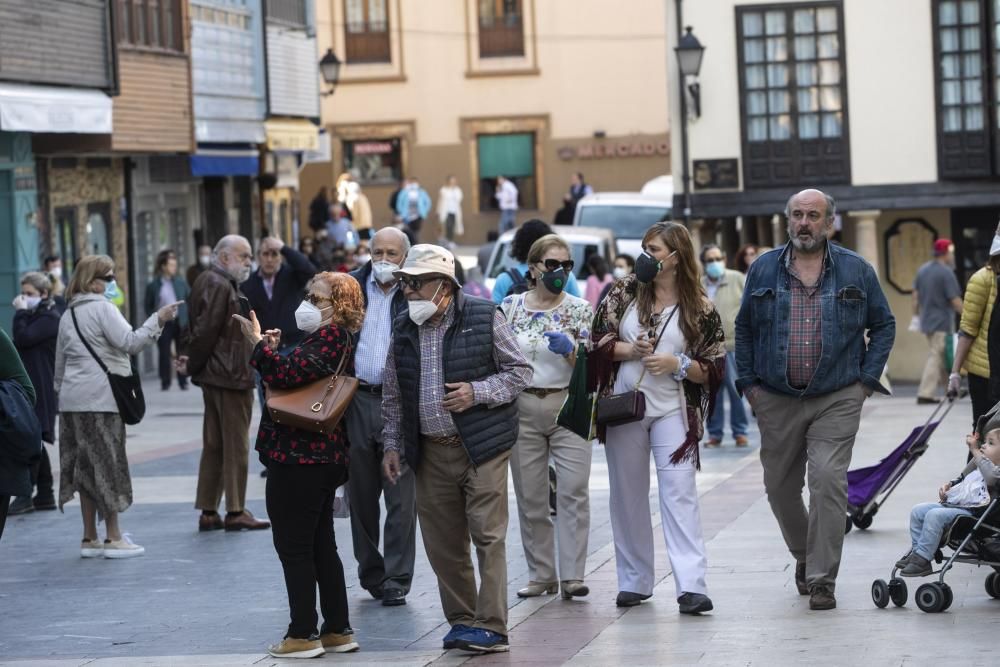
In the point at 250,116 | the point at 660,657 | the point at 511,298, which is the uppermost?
the point at 250,116

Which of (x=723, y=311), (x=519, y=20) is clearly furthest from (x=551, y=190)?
(x=723, y=311)

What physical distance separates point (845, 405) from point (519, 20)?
136ft

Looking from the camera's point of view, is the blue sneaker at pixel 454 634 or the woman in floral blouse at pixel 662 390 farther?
the woman in floral blouse at pixel 662 390

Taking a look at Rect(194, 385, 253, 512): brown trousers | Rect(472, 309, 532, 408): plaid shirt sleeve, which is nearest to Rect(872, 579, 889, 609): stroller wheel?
Rect(472, 309, 532, 408): plaid shirt sleeve

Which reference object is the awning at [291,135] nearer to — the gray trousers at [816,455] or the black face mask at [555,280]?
the black face mask at [555,280]

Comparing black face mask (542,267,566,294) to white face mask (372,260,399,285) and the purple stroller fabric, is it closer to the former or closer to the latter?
white face mask (372,260,399,285)

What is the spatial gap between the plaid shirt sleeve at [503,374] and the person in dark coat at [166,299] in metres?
18.4

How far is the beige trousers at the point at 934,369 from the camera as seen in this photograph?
23.1 m

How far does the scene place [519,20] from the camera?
1973 inches

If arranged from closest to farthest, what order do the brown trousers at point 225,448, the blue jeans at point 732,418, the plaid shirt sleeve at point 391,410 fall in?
the plaid shirt sleeve at point 391,410
the brown trousers at point 225,448
the blue jeans at point 732,418

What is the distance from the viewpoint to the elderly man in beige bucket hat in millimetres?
8773

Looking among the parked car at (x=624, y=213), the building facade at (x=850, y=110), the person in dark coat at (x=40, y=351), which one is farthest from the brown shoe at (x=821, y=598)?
the parked car at (x=624, y=213)

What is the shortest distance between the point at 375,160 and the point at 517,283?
129 feet

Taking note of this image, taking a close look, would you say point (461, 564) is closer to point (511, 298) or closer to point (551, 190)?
point (511, 298)
